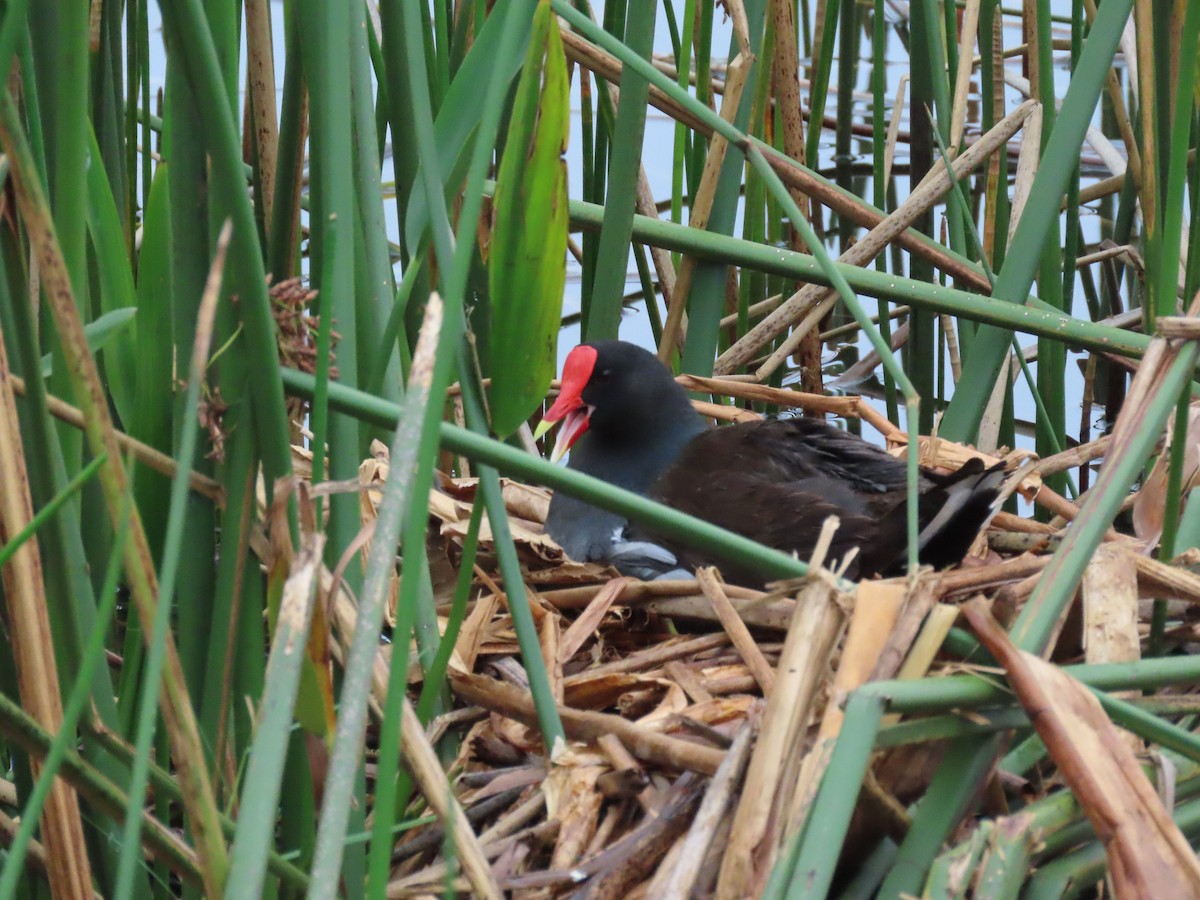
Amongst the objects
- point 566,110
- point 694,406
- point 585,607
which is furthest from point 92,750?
point 694,406

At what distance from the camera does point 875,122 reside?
2.31 meters

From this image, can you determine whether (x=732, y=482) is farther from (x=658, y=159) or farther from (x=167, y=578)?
(x=658, y=159)

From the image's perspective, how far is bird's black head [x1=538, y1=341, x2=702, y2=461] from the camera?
7.02 feet

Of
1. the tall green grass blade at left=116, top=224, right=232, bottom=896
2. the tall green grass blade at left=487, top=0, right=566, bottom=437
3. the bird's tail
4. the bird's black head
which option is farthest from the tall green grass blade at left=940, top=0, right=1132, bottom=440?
the tall green grass blade at left=116, top=224, right=232, bottom=896

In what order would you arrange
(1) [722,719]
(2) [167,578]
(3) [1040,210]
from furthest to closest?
(3) [1040,210] → (1) [722,719] → (2) [167,578]

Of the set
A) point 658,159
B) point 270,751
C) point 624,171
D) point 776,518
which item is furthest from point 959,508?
point 658,159

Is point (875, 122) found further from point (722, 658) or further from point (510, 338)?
point (510, 338)

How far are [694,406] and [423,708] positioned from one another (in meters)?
1.44

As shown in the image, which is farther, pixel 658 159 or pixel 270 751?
pixel 658 159

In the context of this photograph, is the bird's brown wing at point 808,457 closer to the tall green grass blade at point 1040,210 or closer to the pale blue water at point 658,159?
the tall green grass blade at point 1040,210

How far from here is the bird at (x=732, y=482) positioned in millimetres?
1636

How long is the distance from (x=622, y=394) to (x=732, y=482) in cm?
32

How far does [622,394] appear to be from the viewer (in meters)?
2.16

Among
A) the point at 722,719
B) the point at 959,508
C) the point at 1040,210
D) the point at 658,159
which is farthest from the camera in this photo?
the point at 658,159
